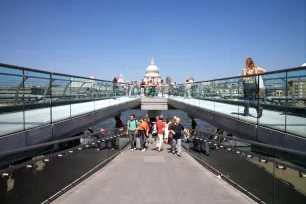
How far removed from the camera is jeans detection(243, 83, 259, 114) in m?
7.87

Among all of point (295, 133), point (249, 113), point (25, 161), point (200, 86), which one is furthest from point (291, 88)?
point (200, 86)

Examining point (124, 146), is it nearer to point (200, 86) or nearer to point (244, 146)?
point (200, 86)

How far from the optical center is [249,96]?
8.33 meters

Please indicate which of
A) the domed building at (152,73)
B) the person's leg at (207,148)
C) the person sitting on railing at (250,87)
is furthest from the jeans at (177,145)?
the domed building at (152,73)

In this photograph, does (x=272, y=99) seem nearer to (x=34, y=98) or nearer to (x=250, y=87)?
(x=250, y=87)

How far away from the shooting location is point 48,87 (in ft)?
25.5

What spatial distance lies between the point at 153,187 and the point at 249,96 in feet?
12.1

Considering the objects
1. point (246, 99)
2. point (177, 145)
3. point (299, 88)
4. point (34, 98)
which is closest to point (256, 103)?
point (246, 99)

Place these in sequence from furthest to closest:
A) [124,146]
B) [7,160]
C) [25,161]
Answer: [124,146] → [25,161] → [7,160]

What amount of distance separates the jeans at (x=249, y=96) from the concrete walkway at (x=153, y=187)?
2.20 meters

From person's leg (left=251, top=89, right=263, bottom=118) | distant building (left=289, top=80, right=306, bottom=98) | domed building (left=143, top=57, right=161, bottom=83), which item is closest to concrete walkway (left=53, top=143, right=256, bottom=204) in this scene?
person's leg (left=251, top=89, right=263, bottom=118)

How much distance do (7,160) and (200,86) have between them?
12.8 m

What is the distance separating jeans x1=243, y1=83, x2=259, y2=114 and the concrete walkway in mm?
2201

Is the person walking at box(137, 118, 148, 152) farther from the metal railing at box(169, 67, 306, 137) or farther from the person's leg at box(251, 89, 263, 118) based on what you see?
the person's leg at box(251, 89, 263, 118)
